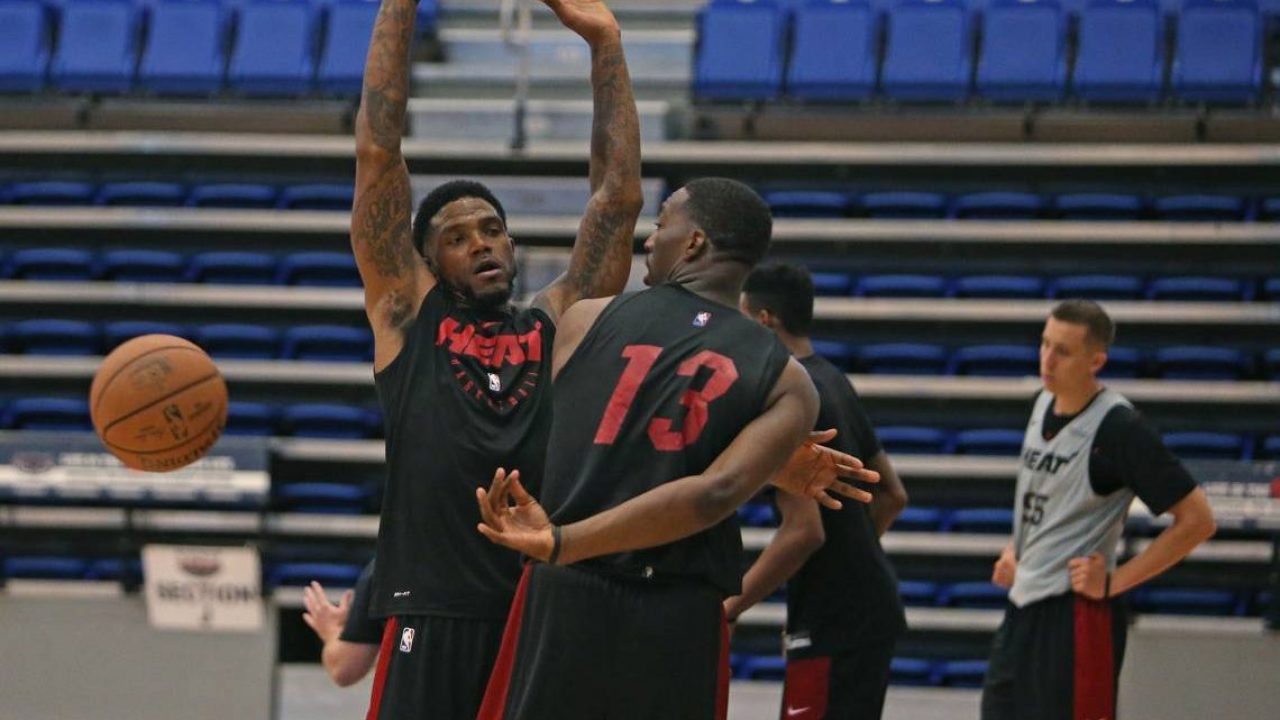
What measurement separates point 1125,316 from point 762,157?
260 cm

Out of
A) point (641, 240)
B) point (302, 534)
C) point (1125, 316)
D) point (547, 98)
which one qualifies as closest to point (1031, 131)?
point (1125, 316)

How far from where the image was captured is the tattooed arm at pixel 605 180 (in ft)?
12.5

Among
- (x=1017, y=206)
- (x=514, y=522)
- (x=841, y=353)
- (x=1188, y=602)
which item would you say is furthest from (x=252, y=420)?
(x=514, y=522)

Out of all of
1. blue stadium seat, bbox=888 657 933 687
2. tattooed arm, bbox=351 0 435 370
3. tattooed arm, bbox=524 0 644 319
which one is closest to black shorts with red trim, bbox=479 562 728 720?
tattooed arm, bbox=351 0 435 370

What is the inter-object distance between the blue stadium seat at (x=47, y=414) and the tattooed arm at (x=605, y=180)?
7579 millimetres

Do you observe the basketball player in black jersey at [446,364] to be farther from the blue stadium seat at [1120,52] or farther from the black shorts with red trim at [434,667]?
the blue stadium seat at [1120,52]

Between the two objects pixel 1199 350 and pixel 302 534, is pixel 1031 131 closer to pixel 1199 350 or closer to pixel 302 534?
pixel 1199 350

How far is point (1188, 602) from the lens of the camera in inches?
381

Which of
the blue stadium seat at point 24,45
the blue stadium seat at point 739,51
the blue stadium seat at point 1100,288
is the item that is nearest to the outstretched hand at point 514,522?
the blue stadium seat at point 1100,288

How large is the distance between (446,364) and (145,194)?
332 inches

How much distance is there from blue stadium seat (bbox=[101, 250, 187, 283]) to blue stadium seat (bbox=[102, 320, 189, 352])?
0.34 metres

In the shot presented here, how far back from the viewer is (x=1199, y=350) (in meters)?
10.3

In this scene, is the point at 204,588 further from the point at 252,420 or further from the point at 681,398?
the point at 681,398

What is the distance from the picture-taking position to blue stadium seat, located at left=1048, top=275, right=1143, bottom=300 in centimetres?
1051
